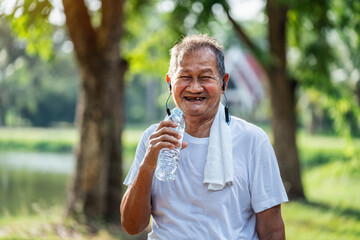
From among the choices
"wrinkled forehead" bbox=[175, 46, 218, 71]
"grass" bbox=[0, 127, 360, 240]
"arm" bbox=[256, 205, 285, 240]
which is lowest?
"grass" bbox=[0, 127, 360, 240]

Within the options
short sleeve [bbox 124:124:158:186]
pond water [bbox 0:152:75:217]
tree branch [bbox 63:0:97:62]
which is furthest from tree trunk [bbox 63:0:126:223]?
short sleeve [bbox 124:124:158:186]

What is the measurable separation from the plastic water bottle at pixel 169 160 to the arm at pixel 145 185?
0.07m

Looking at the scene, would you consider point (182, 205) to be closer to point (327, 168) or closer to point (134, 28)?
point (327, 168)

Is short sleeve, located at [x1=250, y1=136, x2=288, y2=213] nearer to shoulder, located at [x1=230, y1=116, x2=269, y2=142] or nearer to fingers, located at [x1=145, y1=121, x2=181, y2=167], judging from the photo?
shoulder, located at [x1=230, y1=116, x2=269, y2=142]

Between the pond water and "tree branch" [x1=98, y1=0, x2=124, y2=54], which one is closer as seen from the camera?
"tree branch" [x1=98, y1=0, x2=124, y2=54]

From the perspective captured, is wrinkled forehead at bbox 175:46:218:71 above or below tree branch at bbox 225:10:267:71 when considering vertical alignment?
below

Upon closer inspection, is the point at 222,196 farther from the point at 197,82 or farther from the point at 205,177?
the point at 197,82

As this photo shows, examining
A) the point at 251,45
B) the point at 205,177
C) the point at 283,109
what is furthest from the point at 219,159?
the point at 283,109

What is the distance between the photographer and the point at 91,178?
7316 millimetres

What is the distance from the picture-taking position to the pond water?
11.6 metres

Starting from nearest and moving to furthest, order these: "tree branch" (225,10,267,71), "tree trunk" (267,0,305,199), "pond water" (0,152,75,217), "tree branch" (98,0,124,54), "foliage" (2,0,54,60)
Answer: "foliage" (2,0,54,60) < "tree branch" (98,0,124,54) < "tree branch" (225,10,267,71) < "tree trunk" (267,0,305,199) < "pond water" (0,152,75,217)

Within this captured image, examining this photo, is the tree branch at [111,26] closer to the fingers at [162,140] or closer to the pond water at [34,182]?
the pond water at [34,182]

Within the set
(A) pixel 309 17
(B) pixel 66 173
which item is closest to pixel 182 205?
(A) pixel 309 17

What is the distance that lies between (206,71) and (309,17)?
26.1 ft
